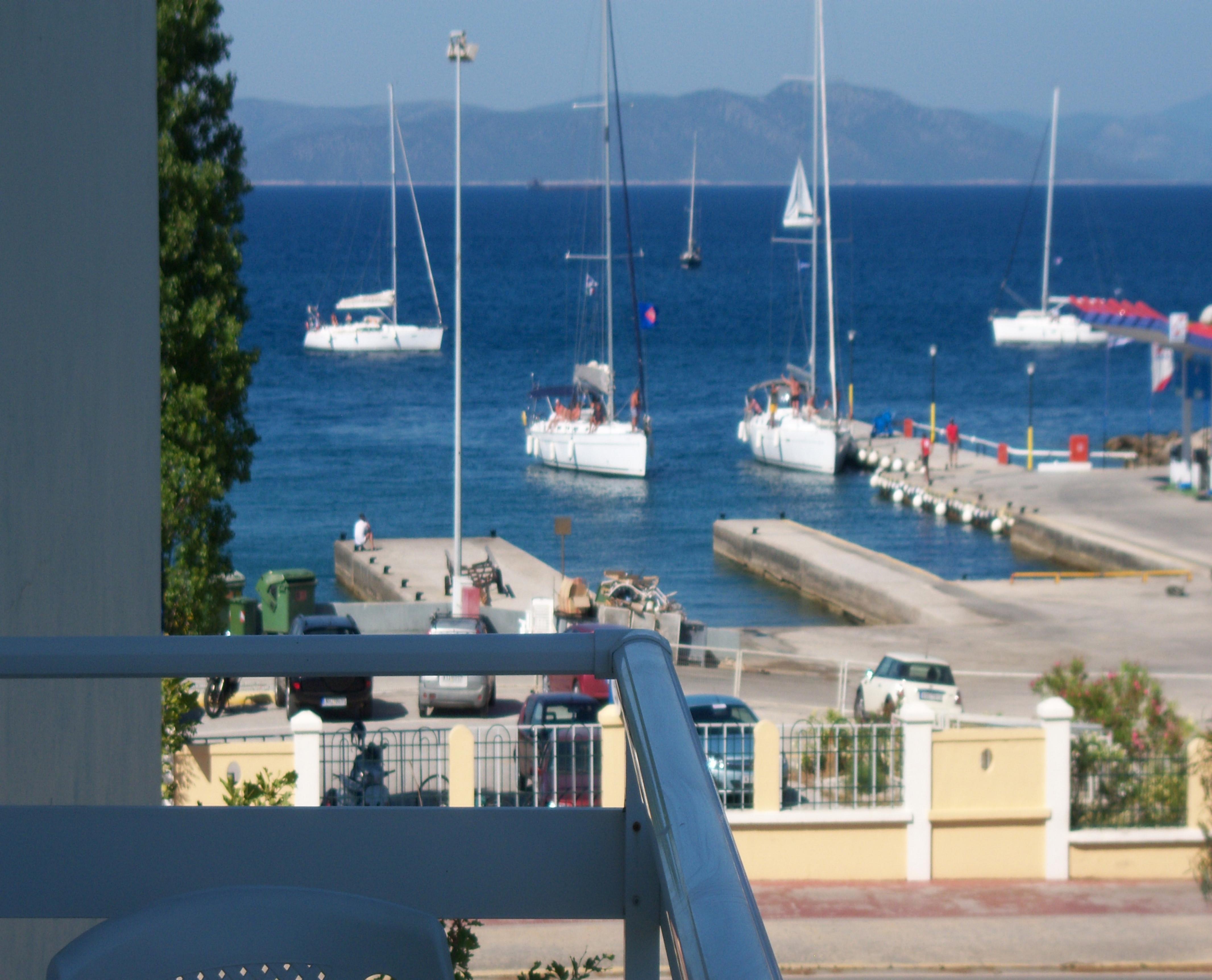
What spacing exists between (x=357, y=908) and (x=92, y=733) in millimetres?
2991

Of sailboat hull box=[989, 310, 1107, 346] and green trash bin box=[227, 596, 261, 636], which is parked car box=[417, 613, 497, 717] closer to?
green trash bin box=[227, 596, 261, 636]

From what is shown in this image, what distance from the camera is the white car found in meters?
18.8

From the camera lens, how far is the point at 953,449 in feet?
158

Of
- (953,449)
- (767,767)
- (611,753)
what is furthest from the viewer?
(953,449)

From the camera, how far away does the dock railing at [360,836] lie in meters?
2.20

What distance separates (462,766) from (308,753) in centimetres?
134

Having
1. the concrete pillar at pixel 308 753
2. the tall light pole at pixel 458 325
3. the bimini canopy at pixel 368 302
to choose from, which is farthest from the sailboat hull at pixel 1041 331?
the concrete pillar at pixel 308 753

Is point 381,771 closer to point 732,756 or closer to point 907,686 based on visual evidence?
point 732,756

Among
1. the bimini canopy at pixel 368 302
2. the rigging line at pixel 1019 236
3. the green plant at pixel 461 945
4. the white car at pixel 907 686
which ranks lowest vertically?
the white car at pixel 907 686

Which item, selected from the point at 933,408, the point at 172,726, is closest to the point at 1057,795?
the point at 172,726

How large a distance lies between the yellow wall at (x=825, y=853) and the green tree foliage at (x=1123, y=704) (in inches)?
101

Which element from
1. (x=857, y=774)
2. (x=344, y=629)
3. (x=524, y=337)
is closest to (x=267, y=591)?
(x=344, y=629)

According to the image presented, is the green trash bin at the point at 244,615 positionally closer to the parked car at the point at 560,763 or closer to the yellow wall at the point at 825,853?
the parked car at the point at 560,763

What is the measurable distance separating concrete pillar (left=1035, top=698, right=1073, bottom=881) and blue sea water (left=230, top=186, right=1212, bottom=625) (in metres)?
19.4
